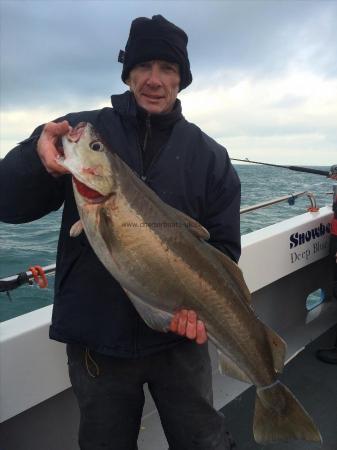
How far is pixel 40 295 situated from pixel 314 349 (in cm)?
472

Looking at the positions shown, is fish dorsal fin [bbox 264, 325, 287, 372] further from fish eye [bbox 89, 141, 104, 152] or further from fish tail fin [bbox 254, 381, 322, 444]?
fish eye [bbox 89, 141, 104, 152]

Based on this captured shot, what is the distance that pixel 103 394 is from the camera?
2.41 metres

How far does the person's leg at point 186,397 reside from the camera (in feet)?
8.25

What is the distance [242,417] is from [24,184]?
2.93m

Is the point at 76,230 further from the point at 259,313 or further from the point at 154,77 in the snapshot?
the point at 259,313

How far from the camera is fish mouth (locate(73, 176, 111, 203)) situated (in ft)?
6.82

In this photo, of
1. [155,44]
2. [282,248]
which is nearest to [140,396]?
[155,44]

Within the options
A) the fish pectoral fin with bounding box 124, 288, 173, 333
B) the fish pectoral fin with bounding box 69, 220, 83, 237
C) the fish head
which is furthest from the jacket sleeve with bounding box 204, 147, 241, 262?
the fish pectoral fin with bounding box 69, 220, 83, 237

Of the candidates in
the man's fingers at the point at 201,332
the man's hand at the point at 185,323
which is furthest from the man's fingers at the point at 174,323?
the man's fingers at the point at 201,332

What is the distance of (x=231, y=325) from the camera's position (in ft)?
7.75

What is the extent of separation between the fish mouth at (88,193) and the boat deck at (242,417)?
1.95 m

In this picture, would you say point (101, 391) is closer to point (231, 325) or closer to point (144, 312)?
point (144, 312)

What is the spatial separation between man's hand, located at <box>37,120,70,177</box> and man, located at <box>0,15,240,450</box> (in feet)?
0.29

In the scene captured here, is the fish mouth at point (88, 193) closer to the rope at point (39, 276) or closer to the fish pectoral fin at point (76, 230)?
the fish pectoral fin at point (76, 230)
